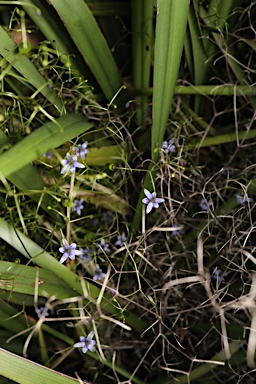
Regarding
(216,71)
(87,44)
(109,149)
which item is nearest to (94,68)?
(87,44)

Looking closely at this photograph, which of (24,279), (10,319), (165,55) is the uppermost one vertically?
(165,55)

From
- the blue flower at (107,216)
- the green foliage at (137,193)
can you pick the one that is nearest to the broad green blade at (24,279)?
the green foliage at (137,193)

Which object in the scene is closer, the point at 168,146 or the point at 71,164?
the point at 71,164

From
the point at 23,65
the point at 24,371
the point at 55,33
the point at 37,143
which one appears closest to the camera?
the point at 37,143

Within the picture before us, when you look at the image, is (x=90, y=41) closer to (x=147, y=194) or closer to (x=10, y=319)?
(x=147, y=194)

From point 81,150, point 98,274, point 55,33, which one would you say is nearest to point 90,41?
point 55,33

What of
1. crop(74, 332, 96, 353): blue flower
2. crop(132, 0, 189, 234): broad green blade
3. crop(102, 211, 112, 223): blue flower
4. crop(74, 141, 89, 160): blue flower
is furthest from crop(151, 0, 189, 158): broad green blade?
crop(74, 332, 96, 353): blue flower

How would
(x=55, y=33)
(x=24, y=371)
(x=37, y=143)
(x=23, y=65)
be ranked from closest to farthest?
(x=37, y=143) → (x=24, y=371) → (x=23, y=65) → (x=55, y=33)

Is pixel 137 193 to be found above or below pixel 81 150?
below
